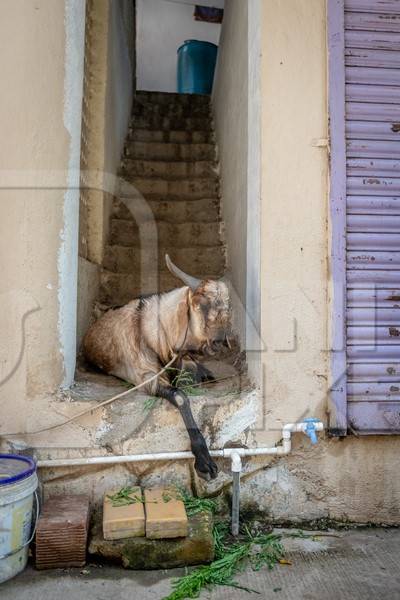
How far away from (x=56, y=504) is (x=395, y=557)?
6.78ft

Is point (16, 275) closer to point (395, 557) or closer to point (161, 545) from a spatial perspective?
point (161, 545)

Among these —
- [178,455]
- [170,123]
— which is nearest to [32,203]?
[178,455]

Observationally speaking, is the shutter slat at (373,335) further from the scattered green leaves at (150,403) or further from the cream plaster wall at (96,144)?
the cream plaster wall at (96,144)

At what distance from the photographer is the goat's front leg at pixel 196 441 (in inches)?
125

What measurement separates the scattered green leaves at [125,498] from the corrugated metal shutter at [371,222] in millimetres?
1469

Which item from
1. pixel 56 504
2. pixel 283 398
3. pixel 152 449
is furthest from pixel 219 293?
pixel 56 504

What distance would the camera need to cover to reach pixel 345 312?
3.34 meters

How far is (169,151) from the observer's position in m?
6.85

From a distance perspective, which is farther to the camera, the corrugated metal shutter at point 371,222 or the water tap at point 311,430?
the corrugated metal shutter at point 371,222

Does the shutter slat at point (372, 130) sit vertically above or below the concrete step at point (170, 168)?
below

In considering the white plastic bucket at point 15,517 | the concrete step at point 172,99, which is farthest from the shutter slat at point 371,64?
the concrete step at point 172,99

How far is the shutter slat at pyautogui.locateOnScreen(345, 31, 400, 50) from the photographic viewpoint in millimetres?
3402

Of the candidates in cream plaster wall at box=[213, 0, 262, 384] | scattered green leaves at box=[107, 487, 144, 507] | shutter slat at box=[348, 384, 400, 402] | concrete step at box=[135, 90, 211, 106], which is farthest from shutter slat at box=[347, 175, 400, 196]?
concrete step at box=[135, 90, 211, 106]

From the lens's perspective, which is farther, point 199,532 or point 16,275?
point 16,275
